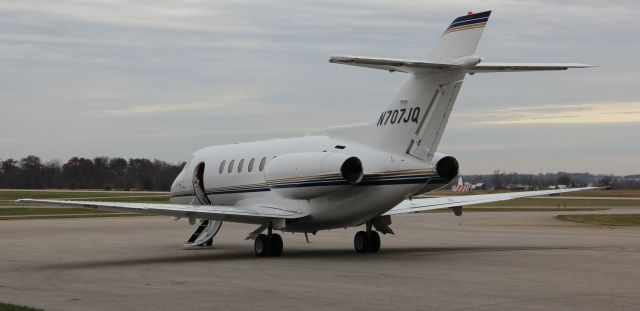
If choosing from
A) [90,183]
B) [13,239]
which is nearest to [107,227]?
[13,239]

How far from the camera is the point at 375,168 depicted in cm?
2278

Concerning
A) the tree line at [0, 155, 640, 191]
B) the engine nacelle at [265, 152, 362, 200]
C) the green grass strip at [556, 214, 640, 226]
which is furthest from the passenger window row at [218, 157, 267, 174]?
the tree line at [0, 155, 640, 191]

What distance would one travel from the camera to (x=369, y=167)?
22922mm

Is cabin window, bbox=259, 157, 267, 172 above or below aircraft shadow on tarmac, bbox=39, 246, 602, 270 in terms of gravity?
above

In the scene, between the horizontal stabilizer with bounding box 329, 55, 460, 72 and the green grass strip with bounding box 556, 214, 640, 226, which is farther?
the green grass strip with bounding box 556, 214, 640, 226

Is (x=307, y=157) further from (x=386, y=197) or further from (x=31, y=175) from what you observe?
(x=31, y=175)

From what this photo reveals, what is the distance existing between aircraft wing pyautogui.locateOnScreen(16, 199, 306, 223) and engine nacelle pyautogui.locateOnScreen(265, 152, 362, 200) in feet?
1.83

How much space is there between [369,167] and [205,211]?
4383 mm

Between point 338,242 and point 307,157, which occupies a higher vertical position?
point 307,157

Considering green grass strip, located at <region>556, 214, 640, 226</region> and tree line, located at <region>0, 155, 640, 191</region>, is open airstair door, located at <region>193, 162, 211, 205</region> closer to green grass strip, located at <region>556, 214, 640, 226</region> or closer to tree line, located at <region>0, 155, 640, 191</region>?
green grass strip, located at <region>556, 214, 640, 226</region>

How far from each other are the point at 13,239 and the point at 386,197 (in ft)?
55.1

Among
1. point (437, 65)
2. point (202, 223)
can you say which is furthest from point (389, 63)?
point (202, 223)

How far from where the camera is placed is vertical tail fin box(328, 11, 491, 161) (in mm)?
21562

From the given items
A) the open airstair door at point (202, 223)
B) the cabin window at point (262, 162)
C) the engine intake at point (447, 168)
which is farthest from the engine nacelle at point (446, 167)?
the open airstair door at point (202, 223)
